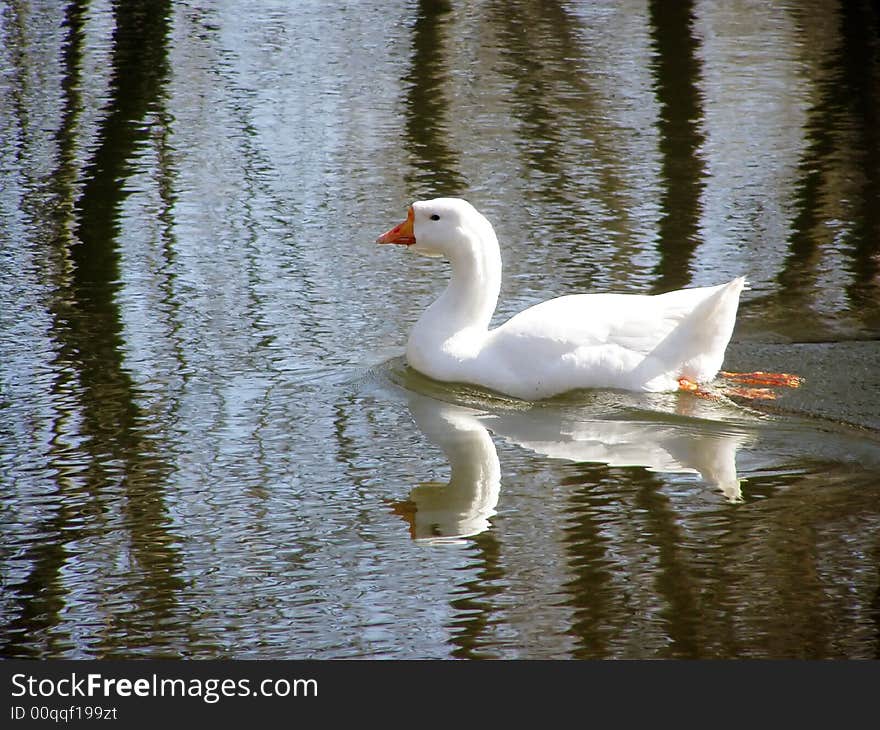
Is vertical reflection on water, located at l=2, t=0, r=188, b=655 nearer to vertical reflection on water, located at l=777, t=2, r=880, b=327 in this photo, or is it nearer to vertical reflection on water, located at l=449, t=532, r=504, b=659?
vertical reflection on water, located at l=449, t=532, r=504, b=659

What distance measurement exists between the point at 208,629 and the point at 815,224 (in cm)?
688

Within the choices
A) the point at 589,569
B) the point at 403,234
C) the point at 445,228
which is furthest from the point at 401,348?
the point at 589,569

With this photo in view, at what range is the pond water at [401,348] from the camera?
19.0 ft

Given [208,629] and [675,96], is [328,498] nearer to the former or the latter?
[208,629]

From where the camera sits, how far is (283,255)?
1038 centimetres

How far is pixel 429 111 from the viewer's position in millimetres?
14062

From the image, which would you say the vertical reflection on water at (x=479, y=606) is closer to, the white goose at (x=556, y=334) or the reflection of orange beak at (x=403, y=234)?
the white goose at (x=556, y=334)

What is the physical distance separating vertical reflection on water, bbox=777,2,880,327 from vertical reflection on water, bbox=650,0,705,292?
2.40ft

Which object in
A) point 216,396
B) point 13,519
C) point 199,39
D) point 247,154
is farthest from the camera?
point 199,39

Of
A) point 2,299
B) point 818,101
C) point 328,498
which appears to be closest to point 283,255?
point 2,299

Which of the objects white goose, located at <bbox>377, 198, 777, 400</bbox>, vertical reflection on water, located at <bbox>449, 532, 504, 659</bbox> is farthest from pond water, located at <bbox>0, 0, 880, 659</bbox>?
white goose, located at <bbox>377, 198, 777, 400</bbox>

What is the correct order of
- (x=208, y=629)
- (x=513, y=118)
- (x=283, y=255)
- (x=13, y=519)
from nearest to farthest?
(x=208, y=629), (x=13, y=519), (x=283, y=255), (x=513, y=118)

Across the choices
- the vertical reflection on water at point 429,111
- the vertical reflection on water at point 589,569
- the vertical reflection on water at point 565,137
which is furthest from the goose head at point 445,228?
the vertical reflection on water at point 429,111

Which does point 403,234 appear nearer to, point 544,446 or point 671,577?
point 544,446
